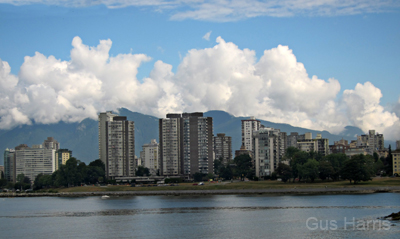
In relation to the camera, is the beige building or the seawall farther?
the beige building

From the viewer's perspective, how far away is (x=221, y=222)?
89688 mm

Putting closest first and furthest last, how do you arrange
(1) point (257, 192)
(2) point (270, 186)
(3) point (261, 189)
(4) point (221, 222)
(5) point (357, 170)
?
(4) point (221, 222)
(5) point (357, 170)
(1) point (257, 192)
(3) point (261, 189)
(2) point (270, 186)

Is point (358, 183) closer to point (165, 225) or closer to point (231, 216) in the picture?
point (231, 216)

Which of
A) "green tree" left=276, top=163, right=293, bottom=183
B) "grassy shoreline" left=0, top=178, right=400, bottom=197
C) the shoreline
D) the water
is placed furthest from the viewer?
"green tree" left=276, top=163, right=293, bottom=183

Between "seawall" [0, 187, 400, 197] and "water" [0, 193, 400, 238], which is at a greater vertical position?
"water" [0, 193, 400, 238]

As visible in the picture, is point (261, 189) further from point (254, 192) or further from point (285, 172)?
point (285, 172)

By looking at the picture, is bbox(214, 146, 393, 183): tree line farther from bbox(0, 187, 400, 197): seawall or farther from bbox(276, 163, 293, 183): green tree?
bbox(0, 187, 400, 197): seawall

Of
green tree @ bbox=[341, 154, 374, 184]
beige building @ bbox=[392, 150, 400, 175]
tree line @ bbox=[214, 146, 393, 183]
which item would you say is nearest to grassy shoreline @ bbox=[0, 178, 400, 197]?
green tree @ bbox=[341, 154, 374, 184]

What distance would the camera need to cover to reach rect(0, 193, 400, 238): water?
247 feet

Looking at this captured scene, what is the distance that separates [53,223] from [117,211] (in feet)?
71.9

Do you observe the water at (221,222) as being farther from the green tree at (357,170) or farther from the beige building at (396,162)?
the beige building at (396,162)

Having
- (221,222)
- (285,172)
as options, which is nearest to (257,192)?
(285,172)

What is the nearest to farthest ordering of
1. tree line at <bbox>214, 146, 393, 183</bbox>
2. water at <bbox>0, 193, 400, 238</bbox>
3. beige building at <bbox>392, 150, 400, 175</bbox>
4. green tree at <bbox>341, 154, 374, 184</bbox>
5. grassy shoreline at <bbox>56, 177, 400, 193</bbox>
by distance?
water at <bbox>0, 193, 400, 238</bbox> < grassy shoreline at <bbox>56, 177, 400, 193</bbox> < green tree at <bbox>341, 154, 374, 184</bbox> < tree line at <bbox>214, 146, 393, 183</bbox> < beige building at <bbox>392, 150, 400, 175</bbox>

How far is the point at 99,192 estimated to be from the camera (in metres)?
190
